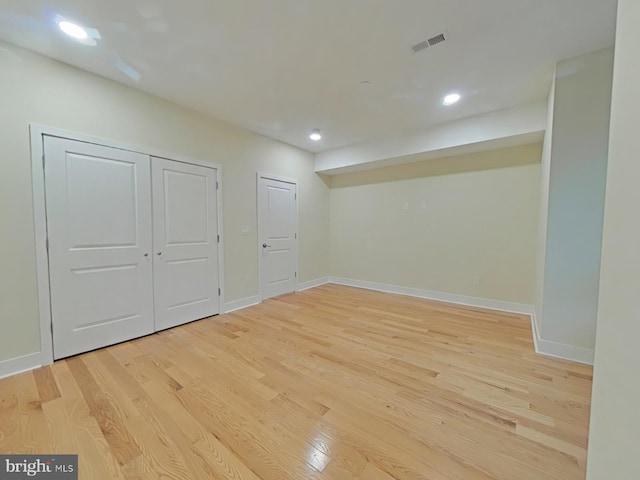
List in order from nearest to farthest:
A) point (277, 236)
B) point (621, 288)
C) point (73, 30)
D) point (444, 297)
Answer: point (621, 288) → point (73, 30) → point (444, 297) → point (277, 236)

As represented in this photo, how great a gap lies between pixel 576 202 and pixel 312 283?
4070 millimetres

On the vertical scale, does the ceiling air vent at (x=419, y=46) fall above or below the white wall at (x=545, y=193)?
above

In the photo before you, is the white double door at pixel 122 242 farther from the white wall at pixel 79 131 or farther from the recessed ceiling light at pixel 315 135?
the recessed ceiling light at pixel 315 135

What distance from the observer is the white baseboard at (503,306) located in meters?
2.33

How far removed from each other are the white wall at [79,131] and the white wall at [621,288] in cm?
358

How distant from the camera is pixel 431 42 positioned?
6.79 ft

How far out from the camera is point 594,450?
86cm

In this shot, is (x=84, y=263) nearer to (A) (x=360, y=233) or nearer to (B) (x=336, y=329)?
(B) (x=336, y=329)

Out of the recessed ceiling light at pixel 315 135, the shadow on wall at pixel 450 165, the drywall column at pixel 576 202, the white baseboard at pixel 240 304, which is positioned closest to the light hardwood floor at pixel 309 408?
the drywall column at pixel 576 202

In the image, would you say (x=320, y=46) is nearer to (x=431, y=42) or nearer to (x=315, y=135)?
(x=431, y=42)

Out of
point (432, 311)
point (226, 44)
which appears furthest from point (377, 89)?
point (432, 311)

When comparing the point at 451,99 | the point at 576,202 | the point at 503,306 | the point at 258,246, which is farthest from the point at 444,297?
the point at 258,246

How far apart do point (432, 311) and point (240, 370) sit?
278 centimetres

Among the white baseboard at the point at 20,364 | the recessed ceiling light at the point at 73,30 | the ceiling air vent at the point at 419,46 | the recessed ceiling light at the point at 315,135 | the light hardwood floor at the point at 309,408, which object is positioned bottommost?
the light hardwood floor at the point at 309,408
